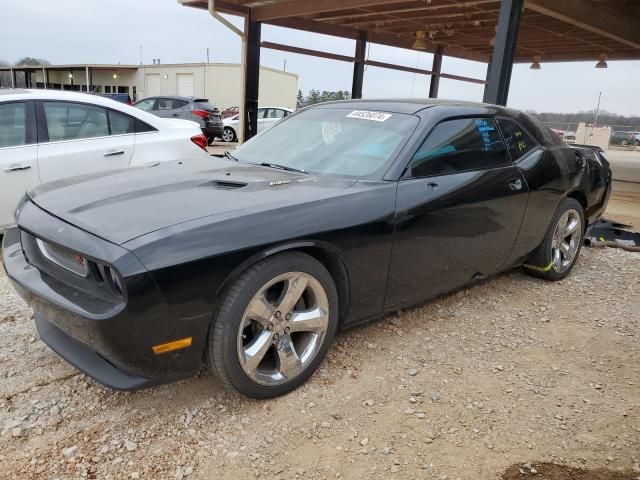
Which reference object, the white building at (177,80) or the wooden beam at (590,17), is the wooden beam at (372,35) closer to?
the wooden beam at (590,17)

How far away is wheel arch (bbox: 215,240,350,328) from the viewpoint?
2.27 metres

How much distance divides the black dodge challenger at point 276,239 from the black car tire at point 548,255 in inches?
12.9

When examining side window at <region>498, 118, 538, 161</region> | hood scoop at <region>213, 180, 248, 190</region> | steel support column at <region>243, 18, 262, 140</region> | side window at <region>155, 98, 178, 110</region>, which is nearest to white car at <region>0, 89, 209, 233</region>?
hood scoop at <region>213, 180, 248, 190</region>

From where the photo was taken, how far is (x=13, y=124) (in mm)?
4570

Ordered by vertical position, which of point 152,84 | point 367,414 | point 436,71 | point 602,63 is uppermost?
point 602,63

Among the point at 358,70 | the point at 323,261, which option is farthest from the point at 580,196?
the point at 358,70

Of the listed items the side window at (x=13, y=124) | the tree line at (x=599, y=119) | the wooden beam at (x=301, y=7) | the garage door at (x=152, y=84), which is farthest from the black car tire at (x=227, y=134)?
the tree line at (x=599, y=119)

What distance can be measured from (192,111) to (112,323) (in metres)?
15.7

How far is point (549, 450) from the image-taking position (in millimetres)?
2316

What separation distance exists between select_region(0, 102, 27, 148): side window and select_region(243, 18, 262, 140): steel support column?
259 inches

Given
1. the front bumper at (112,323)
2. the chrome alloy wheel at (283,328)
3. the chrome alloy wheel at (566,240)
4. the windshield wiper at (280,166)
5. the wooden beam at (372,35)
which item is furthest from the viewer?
the wooden beam at (372,35)

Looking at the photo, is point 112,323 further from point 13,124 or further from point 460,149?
point 13,124

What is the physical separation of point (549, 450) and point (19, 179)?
4.50 m

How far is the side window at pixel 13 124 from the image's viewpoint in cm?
451
